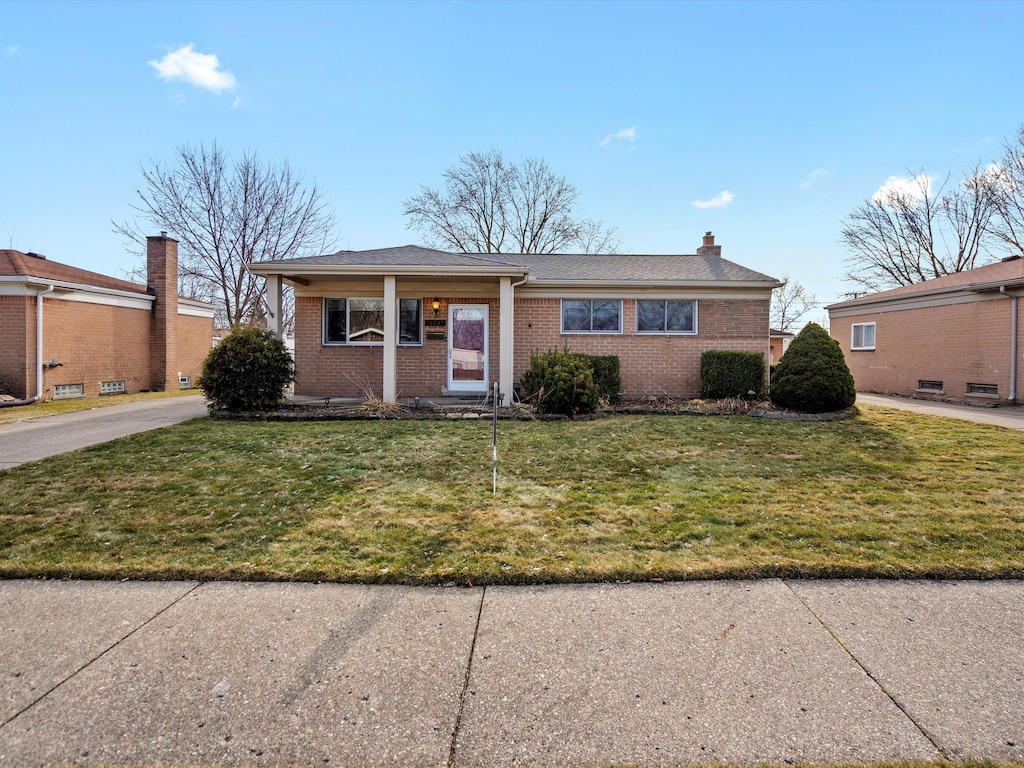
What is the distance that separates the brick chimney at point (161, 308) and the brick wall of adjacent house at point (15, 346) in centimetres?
419

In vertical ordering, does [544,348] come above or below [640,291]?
below

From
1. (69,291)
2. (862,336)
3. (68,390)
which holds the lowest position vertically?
(68,390)

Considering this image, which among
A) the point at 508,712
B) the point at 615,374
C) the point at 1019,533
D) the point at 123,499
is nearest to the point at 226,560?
the point at 123,499

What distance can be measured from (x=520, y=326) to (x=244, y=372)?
6.05 meters

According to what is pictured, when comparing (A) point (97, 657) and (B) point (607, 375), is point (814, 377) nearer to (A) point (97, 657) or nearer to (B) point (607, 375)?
(B) point (607, 375)

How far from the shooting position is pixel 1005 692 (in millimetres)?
2178

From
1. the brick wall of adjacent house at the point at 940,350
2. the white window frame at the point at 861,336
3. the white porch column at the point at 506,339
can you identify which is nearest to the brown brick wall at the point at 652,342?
the white porch column at the point at 506,339

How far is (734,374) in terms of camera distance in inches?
463

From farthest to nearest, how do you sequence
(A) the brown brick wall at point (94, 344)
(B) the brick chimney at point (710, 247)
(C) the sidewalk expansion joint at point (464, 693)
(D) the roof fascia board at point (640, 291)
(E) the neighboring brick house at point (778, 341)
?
(E) the neighboring brick house at point (778, 341) < (B) the brick chimney at point (710, 247) < (A) the brown brick wall at point (94, 344) < (D) the roof fascia board at point (640, 291) < (C) the sidewalk expansion joint at point (464, 693)

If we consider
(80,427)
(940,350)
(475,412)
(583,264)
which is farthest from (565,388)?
(940,350)

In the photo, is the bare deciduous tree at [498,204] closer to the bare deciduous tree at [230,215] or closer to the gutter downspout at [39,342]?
the bare deciduous tree at [230,215]

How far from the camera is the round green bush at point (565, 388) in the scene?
9.73 meters

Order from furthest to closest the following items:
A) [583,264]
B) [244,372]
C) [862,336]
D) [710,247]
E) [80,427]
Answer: [862,336] < [710,247] < [583,264] < [244,372] < [80,427]

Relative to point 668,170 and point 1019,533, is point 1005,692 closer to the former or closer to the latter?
point 1019,533
